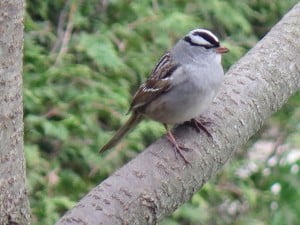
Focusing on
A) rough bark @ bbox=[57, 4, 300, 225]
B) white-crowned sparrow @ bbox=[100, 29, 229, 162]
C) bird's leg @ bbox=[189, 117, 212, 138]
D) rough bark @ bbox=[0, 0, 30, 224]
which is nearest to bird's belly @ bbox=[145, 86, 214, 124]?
white-crowned sparrow @ bbox=[100, 29, 229, 162]

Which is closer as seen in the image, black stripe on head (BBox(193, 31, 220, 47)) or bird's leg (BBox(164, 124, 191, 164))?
bird's leg (BBox(164, 124, 191, 164))

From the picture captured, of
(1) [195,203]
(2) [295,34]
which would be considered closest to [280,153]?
(1) [195,203]

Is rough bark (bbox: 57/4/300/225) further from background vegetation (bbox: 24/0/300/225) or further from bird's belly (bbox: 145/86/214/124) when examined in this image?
background vegetation (bbox: 24/0/300/225)

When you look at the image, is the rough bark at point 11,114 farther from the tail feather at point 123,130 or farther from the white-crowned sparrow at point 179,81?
the tail feather at point 123,130

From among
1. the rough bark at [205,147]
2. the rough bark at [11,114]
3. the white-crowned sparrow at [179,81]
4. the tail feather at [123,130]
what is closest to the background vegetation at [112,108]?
the tail feather at [123,130]

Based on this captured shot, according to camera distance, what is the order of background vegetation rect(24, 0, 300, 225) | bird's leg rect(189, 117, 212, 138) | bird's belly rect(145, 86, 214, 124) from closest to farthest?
bird's leg rect(189, 117, 212, 138)
bird's belly rect(145, 86, 214, 124)
background vegetation rect(24, 0, 300, 225)

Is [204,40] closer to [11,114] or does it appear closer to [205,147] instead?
[205,147]

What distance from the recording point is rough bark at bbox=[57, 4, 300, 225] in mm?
1887

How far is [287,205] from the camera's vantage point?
4047 mm

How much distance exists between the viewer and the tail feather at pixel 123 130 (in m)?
3.12

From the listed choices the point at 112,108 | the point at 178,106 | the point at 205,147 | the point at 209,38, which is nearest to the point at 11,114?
the point at 205,147

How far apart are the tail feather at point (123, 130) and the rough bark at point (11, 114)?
135cm

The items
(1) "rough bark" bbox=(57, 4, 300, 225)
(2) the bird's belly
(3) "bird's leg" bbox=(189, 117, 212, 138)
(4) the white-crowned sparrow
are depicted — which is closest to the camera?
(1) "rough bark" bbox=(57, 4, 300, 225)

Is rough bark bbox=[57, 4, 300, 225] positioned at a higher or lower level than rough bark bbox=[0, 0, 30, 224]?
lower
